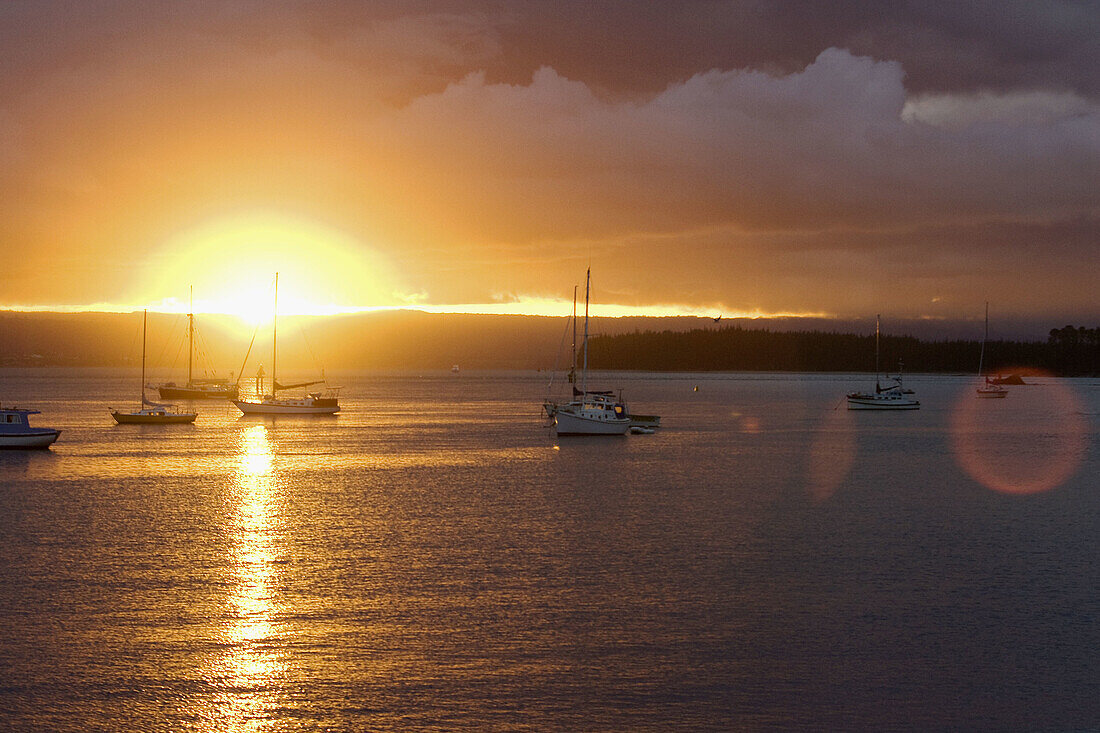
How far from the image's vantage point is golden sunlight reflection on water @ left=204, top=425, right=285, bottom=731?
1658cm

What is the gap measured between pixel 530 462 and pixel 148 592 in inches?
1735

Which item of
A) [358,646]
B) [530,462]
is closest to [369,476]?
[530,462]

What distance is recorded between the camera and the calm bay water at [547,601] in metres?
17.2

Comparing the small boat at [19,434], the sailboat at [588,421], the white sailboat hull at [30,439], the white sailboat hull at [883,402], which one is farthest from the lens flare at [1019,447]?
the small boat at [19,434]

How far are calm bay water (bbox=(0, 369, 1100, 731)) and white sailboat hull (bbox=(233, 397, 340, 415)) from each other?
69373mm

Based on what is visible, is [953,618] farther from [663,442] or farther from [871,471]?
[663,442]

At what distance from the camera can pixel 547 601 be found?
82.9 ft

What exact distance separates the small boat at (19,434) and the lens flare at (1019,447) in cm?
6626

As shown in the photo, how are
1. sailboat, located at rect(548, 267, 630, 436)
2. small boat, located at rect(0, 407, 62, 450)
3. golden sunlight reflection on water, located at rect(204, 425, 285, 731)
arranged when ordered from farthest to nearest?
sailboat, located at rect(548, 267, 630, 436), small boat, located at rect(0, 407, 62, 450), golden sunlight reflection on water, located at rect(204, 425, 285, 731)

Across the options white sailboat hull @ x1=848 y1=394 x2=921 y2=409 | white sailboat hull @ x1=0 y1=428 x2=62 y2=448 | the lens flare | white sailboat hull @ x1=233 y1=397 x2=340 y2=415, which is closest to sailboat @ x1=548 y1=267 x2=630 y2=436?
the lens flare

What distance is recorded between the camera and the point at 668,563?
30.8 m

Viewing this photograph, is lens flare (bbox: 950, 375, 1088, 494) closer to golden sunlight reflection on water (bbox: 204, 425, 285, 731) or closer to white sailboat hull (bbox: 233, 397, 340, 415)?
golden sunlight reflection on water (bbox: 204, 425, 285, 731)

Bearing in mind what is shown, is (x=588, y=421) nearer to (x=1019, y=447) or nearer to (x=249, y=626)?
(x=1019, y=447)

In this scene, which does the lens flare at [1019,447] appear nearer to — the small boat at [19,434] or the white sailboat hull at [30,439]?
the white sailboat hull at [30,439]
